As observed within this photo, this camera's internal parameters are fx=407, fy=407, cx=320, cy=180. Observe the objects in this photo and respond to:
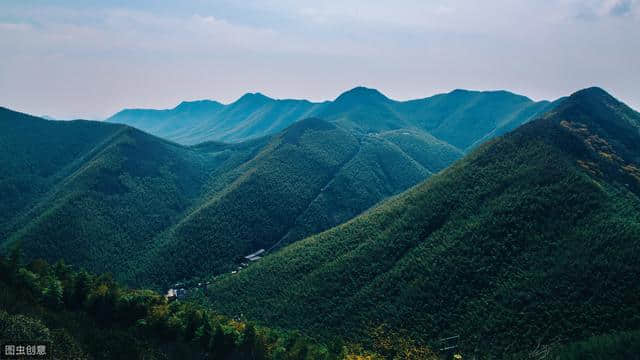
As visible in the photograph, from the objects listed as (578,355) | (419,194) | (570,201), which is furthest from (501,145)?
(578,355)

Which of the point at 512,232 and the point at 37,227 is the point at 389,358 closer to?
the point at 512,232

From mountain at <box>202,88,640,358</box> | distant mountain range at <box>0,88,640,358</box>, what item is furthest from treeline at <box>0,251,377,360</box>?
mountain at <box>202,88,640,358</box>

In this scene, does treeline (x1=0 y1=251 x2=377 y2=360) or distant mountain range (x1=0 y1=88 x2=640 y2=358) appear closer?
treeline (x1=0 y1=251 x2=377 y2=360)

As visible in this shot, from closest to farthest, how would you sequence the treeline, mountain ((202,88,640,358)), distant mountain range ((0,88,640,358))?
1. the treeline
2. distant mountain range ((0,88,640,358))
3. mountain ((202,88,640,358))

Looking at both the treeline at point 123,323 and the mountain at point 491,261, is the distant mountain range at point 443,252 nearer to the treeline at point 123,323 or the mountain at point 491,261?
the mountain at point 491,261

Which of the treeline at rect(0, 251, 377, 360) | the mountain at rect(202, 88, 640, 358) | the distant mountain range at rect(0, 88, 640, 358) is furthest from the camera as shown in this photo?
the mountain at rect(202, 88, 640, 358)

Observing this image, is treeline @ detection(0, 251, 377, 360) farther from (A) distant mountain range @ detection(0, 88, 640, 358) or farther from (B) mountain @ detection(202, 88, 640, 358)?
(B) mountain @ detection(202, 88, 640, 358)
